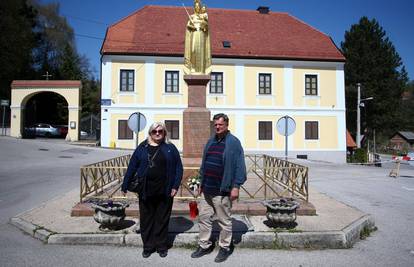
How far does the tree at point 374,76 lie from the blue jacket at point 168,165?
150ft

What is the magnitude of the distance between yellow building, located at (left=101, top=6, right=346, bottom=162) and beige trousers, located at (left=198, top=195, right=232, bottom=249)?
849 inches

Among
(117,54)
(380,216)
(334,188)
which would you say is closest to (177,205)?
(380,216)

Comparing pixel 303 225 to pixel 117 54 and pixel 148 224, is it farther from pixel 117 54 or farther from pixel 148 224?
pixel 117 54

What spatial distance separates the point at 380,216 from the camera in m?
8.10

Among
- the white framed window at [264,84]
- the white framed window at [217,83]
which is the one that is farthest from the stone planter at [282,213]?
the white framed window at [264,84]

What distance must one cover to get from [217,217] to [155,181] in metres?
1.06

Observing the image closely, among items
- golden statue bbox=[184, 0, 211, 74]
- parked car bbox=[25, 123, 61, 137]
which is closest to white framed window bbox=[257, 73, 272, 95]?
golden statue bbox=[184, 0, 211, 74]

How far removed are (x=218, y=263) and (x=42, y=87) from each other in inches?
1074

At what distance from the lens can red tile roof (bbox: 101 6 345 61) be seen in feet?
90.1

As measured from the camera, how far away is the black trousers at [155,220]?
527 cm

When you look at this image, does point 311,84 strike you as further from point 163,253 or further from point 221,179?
point 163,253

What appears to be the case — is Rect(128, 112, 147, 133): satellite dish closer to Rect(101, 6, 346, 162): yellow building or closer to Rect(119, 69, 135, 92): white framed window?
Rect(101, 6, 346, 162): yellow building

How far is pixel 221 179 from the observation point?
198 inches

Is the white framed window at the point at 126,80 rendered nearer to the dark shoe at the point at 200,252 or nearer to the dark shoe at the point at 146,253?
the dark shoe at the point at 146,253
